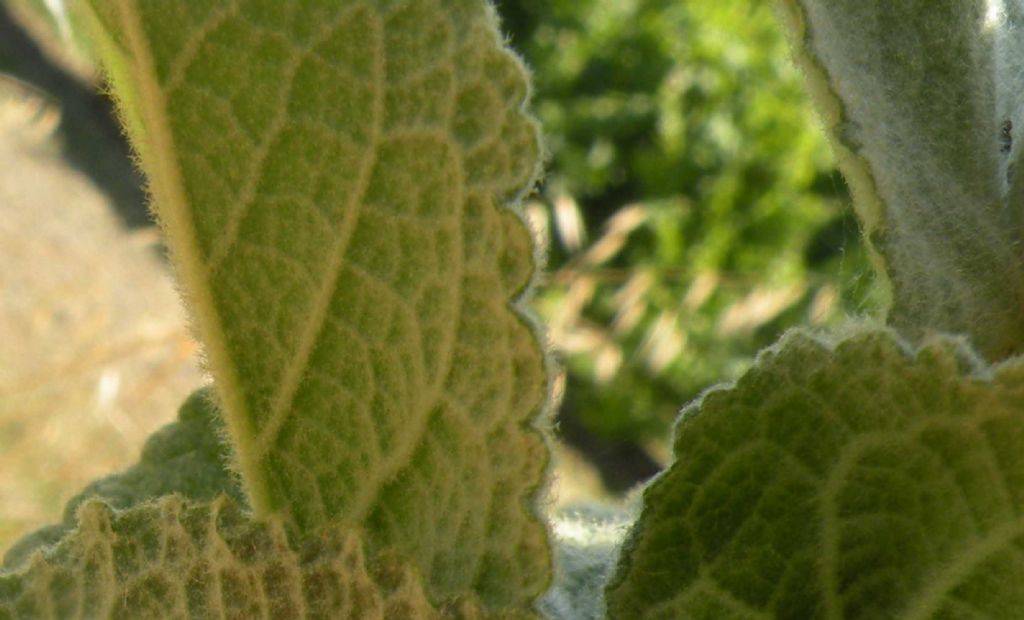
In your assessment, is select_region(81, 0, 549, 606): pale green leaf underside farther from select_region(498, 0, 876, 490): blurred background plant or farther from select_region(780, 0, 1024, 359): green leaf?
select_region(498, 0, 876, 490): blurred background plant

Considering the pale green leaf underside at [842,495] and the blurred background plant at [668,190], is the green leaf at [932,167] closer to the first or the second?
the pale green leaf underside at [842,495]

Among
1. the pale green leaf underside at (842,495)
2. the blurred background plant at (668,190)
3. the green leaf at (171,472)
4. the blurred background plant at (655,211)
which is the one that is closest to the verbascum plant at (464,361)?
the pale green leaf underside at (842,495)

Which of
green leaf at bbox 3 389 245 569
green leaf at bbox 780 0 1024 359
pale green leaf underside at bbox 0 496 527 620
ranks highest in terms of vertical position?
green leaf at bbox 780 0 1024 359

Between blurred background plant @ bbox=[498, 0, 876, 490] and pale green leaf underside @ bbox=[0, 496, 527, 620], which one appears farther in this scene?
blurred background plant @ bbox=[498, 0, 876, 490]

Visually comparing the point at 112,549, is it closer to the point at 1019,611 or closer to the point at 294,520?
the point at 294,520

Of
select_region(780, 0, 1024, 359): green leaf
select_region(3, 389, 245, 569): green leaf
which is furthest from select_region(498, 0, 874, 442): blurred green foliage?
select_region(780, 0, 1024, 359): green leaf

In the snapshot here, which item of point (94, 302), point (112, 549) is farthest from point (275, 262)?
point (94, 302)
